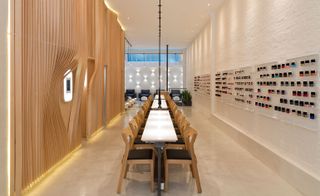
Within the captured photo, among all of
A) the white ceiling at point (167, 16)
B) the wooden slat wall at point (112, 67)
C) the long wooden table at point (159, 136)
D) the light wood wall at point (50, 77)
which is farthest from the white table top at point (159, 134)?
A: the white ceiling at point (167, 16)

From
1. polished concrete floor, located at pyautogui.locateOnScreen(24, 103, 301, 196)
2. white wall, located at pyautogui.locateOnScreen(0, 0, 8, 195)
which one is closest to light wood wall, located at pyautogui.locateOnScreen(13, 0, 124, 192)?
white wall, located at pyautogui.locateOnScreen(0, 0, 8, 195)

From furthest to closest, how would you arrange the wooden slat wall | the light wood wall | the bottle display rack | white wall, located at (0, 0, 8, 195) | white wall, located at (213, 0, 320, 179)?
the wooden slat wall
white wall, located at (213, 0, 320, 179)
the bottle display rack
the light wood wall
white wall, located at (0, 0, 8, 195)

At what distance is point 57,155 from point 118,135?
3.50 metres

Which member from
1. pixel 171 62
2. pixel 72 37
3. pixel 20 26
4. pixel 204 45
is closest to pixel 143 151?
pixel 20 26

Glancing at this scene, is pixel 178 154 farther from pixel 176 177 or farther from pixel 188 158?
pixel 176 177

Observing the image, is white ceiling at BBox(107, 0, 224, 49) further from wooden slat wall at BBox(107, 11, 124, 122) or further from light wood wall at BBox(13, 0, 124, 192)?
light wood wall at BBox(13, 0, 124, 192)

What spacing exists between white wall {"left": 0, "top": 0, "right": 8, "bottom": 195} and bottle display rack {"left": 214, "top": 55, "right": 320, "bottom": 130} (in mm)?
3925

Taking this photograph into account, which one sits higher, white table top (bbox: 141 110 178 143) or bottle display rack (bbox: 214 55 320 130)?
bottle display rack (bbox: 214 55 320 130)

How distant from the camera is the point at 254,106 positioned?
672cm

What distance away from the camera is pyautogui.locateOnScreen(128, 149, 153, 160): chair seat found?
14.2 feet

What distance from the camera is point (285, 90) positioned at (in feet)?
16.3

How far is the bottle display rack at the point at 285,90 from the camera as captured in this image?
415 centimetres

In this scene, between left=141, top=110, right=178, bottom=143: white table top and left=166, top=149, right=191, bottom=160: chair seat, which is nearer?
left=141, top=110, right=178, bottom=143: white table top

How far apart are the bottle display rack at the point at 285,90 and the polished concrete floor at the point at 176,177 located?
3.35ft
